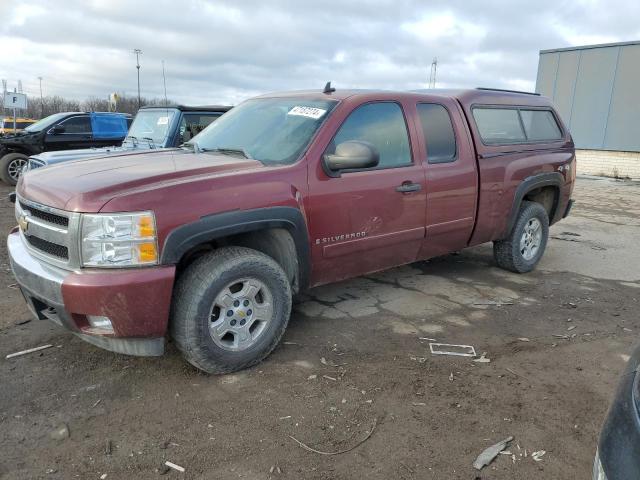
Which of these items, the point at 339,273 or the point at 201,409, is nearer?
the point at 201,409

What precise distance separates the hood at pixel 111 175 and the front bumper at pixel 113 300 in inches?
15.7

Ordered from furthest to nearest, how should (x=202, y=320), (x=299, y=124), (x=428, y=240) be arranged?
(x=428, y=240)
(x=299, y=124)
(x=202, y=320)

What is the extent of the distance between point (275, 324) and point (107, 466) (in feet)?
4.38

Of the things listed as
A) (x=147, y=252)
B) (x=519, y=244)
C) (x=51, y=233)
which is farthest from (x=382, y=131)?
(x=51, y=233)

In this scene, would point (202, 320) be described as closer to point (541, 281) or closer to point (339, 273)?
point (339, 273)

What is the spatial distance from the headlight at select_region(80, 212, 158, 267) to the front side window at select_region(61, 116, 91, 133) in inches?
417

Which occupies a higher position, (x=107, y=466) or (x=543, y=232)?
(x=543, y=232)

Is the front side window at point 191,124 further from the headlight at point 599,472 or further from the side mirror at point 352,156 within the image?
the headlight at point 599,472

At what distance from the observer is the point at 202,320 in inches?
121

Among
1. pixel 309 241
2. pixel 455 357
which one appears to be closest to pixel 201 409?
pixel 309 241

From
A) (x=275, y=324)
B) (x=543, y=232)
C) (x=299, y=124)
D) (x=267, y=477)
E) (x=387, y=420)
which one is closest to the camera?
(x=267, y=477)

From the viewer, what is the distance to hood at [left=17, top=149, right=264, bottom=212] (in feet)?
9.30

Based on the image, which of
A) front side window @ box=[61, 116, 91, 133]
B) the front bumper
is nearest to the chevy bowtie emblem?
the front bumper

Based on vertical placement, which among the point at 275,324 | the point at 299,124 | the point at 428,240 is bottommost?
the point at 275,324
